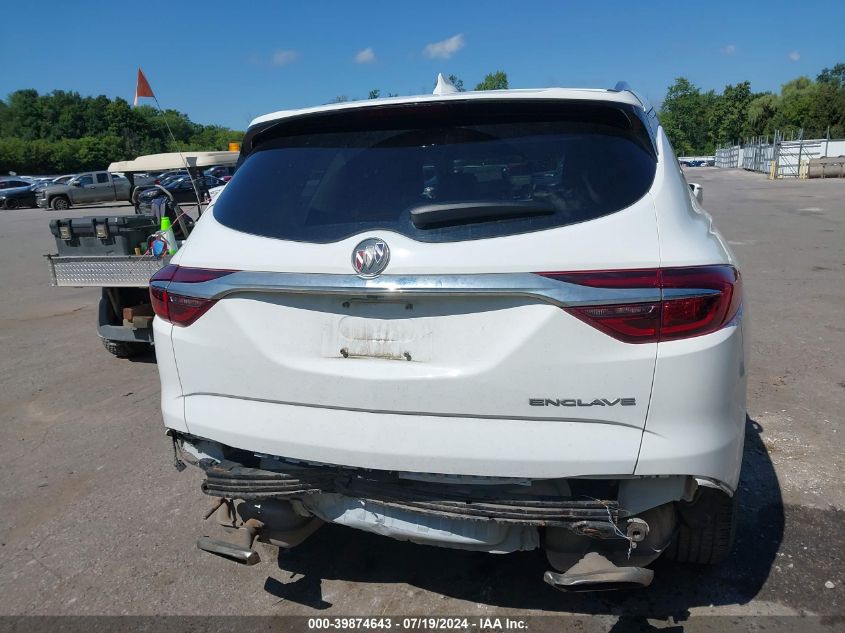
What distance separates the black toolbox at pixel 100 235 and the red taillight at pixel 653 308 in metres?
4.91

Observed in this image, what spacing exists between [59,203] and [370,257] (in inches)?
1377

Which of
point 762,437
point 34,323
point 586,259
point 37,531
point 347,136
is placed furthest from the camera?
point 34,323

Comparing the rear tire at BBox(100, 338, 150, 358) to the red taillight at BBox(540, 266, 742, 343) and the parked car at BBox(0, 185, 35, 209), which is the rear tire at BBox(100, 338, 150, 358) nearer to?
the red taillight at BBox(540, 266, 742, 343)

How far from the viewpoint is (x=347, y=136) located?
2.64 m

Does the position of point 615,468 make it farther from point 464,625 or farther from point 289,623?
point 289,623

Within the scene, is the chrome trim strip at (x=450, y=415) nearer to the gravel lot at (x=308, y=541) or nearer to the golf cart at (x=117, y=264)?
the gravel lot at (x=308, y=541)

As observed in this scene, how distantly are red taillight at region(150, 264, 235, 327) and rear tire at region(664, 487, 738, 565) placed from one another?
74.9 inches

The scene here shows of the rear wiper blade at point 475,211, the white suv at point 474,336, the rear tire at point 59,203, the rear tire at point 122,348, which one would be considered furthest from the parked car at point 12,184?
the rear wiper blade at point 475,211

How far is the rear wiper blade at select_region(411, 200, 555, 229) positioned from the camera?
7.23 ft

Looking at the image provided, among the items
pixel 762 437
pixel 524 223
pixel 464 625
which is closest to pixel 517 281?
pixel 524 223

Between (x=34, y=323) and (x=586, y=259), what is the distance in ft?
26.9

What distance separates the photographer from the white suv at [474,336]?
2104 mm

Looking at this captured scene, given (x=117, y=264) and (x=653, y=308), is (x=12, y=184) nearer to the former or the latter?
(x=117, y=264)

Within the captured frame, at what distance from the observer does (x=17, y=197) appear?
117ft
